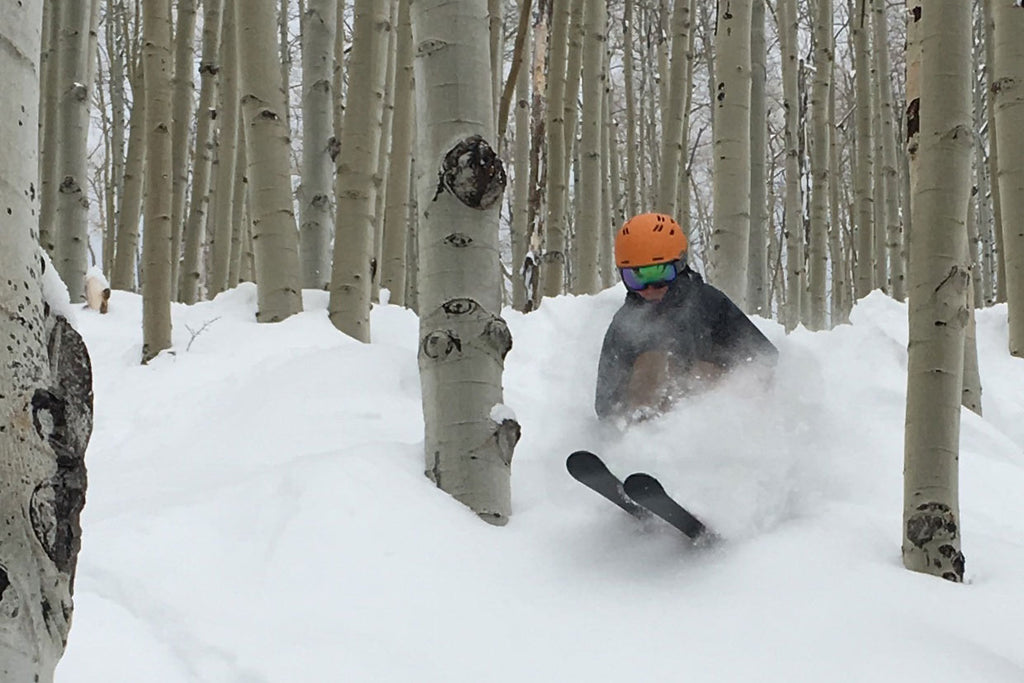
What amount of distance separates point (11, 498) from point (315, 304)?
425 cm

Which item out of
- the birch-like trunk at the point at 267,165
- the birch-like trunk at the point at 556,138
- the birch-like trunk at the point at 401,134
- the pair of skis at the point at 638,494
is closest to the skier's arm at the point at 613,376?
the pair of skis at the point at 638,494

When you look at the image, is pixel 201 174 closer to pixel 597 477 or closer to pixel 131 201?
pixel 131 201

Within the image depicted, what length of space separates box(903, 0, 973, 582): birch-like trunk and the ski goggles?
1350 mm

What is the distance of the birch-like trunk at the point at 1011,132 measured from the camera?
404 centimetres

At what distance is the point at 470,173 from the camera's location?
2510 millimetres

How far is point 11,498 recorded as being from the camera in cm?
88

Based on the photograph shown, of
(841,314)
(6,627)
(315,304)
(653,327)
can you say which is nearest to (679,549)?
(653,327)

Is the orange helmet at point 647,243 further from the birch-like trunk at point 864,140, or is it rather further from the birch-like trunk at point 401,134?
the birch-like trunk at point 864,140

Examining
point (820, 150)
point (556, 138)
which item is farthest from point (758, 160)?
point (820, 150)

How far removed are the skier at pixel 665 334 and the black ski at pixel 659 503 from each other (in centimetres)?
88

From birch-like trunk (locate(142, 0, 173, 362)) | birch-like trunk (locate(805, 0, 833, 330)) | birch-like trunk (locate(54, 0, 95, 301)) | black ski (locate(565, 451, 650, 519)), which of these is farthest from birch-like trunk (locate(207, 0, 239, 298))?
black ski (locate(565, 451, 650, 519))

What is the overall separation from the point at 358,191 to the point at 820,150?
5.18m

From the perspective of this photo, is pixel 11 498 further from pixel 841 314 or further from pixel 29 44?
pixel 841 314

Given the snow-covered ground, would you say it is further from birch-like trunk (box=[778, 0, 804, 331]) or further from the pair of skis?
birch-like trunk (box=[778, 0, 804, 331])
